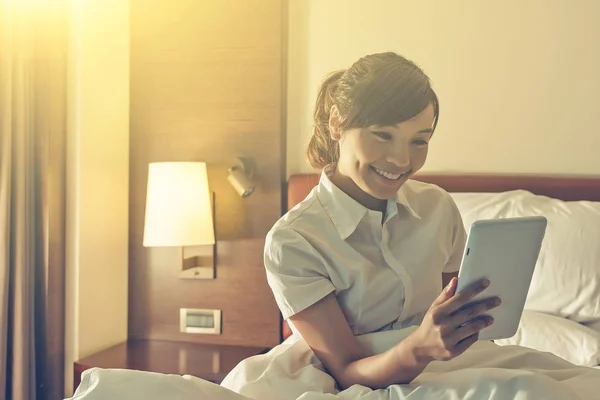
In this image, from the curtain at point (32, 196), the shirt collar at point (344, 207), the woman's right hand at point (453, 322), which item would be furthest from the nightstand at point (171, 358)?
the woman's right hand at point (453, 322)

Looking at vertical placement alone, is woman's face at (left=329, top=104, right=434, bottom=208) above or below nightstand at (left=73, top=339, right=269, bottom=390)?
above

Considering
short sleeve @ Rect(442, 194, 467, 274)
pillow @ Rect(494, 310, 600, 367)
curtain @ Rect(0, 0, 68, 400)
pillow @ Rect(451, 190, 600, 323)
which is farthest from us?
curtain @ Rect(0, 0, 68, 400)

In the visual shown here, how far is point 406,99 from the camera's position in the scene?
1276mm

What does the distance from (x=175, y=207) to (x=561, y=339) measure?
1307 mm

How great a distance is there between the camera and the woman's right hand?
3.49 feet

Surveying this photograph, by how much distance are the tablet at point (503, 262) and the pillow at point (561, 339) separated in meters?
0.67

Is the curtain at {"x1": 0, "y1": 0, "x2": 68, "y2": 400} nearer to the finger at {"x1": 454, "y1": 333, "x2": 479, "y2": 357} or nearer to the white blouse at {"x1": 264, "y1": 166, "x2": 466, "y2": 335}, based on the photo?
the white blouse at {"x1": 264, "y1": 166, "x2": 466, "y2": 335}

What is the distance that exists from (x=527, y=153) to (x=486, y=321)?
57.5 inches

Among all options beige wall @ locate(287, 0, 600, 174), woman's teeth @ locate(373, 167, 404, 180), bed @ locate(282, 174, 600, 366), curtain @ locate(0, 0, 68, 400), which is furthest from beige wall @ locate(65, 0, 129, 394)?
woman's teeth @ locate(373, 167, 404, 180)

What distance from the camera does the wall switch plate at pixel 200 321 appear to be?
2625mm

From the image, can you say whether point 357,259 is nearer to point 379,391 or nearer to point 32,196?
point 379,391

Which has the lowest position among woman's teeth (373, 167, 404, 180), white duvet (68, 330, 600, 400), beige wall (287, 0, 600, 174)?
white duvet (68, 330, 600, 400)

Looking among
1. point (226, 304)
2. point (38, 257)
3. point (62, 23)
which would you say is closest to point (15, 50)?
point (62, 23)

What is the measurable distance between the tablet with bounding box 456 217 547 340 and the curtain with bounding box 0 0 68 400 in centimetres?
159
